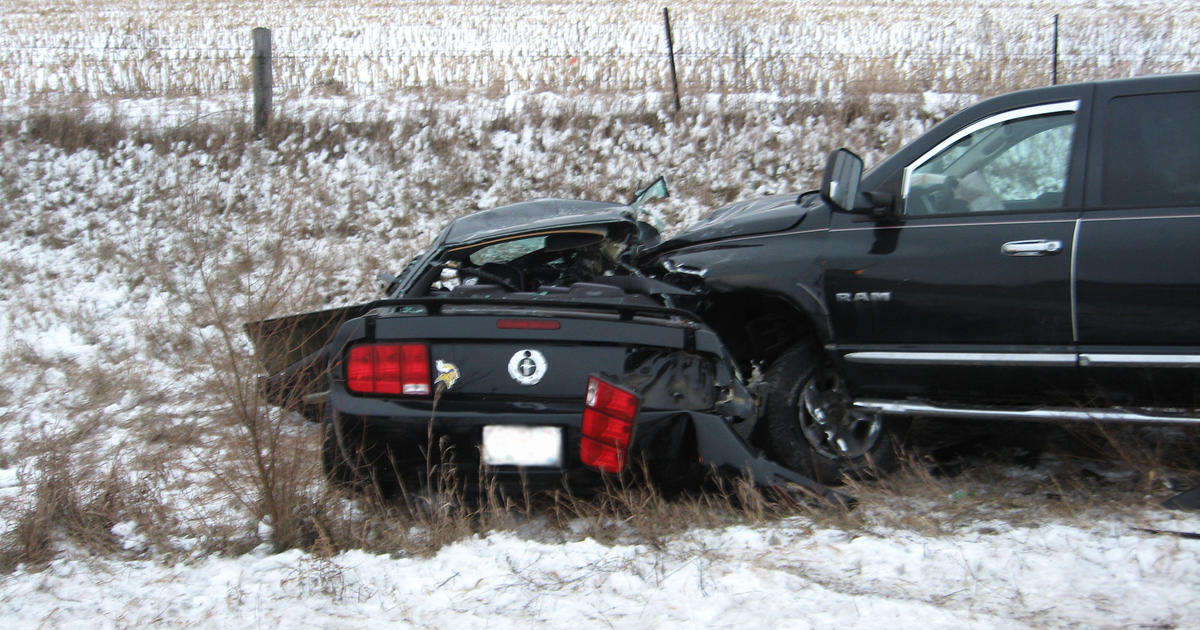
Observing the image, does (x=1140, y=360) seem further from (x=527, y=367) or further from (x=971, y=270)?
(x=527, y=367)

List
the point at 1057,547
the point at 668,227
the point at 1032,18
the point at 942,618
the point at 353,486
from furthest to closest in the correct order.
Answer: the point at 1032,18 → the point at 668,227 → the point at 353,486 → the point at 1057,547 → the point at 942,618

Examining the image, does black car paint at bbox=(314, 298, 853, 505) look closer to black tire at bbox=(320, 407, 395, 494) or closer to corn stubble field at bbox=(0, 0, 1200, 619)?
black tire at bbox=(320, 407, 395, 494)

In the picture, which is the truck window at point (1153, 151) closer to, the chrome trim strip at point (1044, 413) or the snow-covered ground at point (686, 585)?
the chrome trim strip at point (1044, 413)

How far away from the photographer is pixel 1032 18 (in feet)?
52.7

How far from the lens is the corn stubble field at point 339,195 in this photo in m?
3.65

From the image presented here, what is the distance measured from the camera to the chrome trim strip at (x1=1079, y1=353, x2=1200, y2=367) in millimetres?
3576

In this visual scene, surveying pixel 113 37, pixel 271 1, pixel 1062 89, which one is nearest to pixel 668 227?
pixel 1062 89

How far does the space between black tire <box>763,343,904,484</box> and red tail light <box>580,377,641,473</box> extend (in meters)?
1.06

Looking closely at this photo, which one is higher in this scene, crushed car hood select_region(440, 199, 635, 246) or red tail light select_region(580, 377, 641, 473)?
crushed car hood select_region(440, 199, 635, 246)

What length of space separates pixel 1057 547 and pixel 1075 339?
938 millimetres

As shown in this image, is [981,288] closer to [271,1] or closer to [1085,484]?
[1085,484]

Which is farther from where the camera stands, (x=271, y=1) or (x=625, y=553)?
(x=271, y=1)

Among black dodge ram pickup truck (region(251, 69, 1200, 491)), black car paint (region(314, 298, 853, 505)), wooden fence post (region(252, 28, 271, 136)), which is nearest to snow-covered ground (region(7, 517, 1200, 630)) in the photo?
black car paint (region(314, 298, 853, 505))

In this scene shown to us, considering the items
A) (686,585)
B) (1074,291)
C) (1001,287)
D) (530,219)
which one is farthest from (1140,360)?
(530,219)
